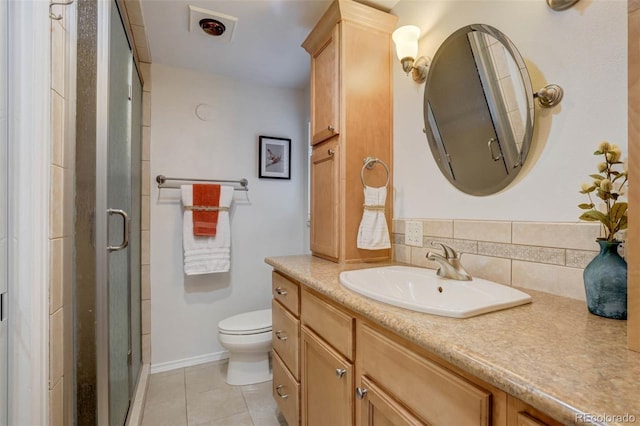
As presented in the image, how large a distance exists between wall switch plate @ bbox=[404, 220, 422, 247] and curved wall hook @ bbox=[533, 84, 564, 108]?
0.64 metres

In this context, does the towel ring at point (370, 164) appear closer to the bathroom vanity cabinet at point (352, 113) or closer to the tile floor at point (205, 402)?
the bathroom vanity cabinet at point (352, 113)

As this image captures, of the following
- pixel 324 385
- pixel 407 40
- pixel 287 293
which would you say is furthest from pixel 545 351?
pixel 407 40

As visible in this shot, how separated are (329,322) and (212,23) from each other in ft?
5.60

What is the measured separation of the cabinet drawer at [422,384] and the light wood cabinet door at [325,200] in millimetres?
703

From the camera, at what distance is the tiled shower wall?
2.77ft

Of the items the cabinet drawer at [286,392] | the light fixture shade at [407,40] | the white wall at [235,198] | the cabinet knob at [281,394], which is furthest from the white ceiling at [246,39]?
the cabinet knob at [281,394]

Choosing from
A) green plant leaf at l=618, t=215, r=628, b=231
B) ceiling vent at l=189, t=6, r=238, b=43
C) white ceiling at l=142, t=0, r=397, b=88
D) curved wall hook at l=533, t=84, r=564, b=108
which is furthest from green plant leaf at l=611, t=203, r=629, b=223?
ceiling vent at l=189, t=6, r=238, b=43

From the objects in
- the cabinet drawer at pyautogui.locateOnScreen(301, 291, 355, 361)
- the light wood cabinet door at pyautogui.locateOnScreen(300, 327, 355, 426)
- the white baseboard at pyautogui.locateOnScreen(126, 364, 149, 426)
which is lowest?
the white baseboard at pyautogui.locateOnScreen(126, 364, 149, 426)

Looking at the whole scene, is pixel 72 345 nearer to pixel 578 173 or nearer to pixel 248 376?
pixel 248 376

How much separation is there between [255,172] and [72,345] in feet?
5.69

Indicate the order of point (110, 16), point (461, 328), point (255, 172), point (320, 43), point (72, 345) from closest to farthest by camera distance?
point (461, 328), point (72, 345), point (110, 16), point (320, 43), point (255, 172)

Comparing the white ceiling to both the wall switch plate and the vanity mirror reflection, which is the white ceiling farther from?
the wall switch plate

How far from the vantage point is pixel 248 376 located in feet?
→ 6.55

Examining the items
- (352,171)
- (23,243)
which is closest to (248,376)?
(352,171)
